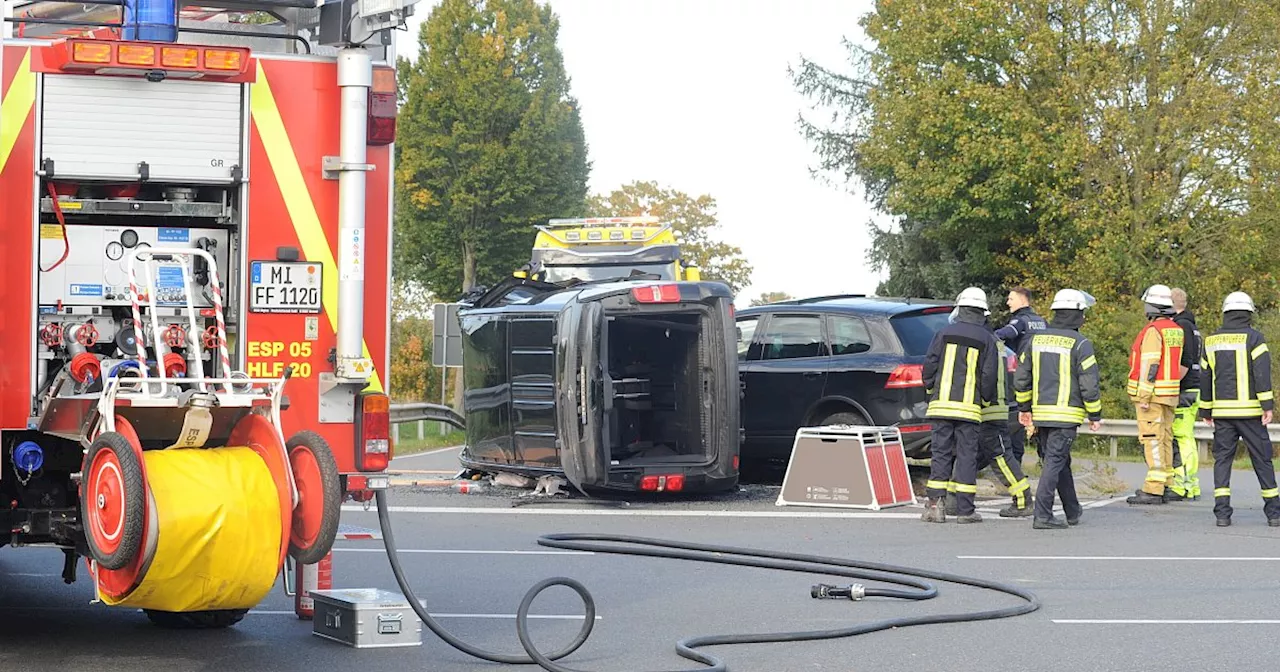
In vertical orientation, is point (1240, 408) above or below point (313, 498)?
above

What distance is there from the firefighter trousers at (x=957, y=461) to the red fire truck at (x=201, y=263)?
22.6 ft

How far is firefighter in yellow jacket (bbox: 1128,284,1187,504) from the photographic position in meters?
15.1

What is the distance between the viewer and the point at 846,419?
15570 mm

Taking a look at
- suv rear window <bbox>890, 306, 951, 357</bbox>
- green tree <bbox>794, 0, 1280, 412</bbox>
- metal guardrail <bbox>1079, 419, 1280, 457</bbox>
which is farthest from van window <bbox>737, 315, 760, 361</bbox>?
green tree <bbox>794, 0, 1280, 412</bbox>

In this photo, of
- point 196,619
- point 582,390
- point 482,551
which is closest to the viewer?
point 196,619

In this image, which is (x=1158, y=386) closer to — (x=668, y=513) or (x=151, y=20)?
(x=668, y=513)

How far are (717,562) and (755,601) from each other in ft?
3.89

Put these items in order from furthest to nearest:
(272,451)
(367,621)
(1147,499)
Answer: (1147,499)
(367,621)
(272,451)

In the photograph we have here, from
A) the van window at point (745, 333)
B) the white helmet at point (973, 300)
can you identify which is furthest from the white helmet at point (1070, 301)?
the van window at point (745, 333)

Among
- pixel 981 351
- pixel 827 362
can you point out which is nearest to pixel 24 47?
pixel 981 351

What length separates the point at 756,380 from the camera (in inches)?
629

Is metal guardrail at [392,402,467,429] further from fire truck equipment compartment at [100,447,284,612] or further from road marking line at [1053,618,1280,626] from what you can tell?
fire truck equipment compartment at [100,447,284,612]

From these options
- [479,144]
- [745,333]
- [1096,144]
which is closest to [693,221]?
[479,144]

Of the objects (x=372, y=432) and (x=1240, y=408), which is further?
(x=1240, y=408)
